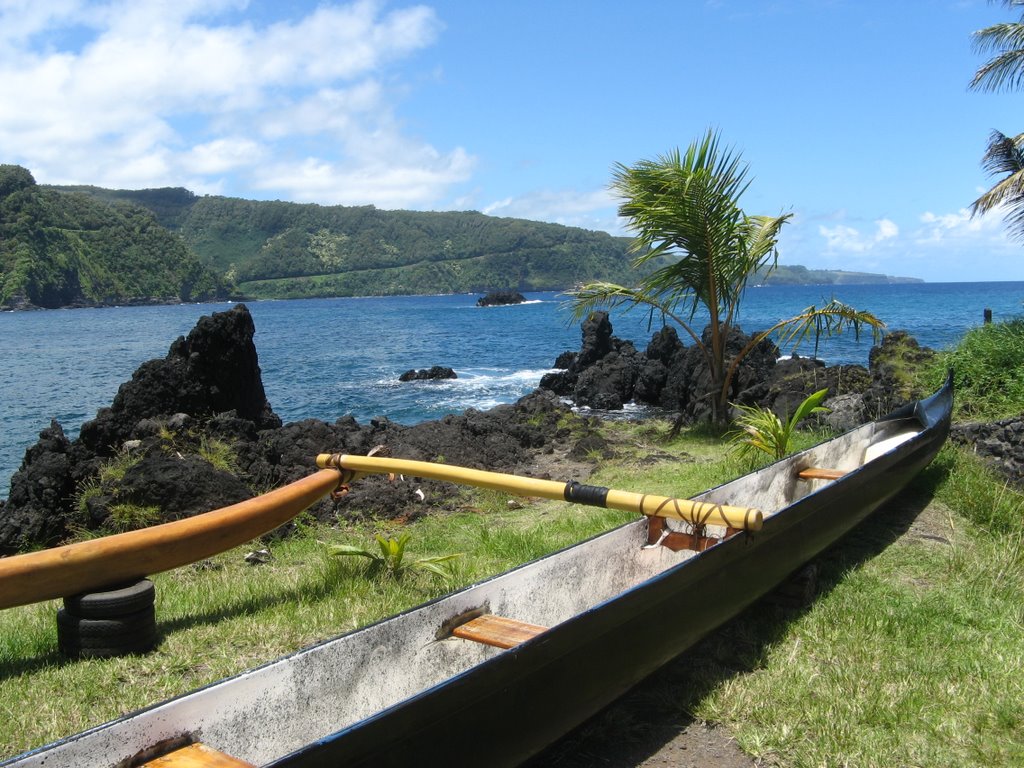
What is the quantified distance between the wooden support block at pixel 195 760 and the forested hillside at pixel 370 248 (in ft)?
483

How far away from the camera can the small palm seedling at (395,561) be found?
5871mm

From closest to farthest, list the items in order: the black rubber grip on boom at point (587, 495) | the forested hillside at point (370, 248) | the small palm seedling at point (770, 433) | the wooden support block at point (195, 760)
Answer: the wooden support block at point (195, 760) → the black rubber grip on boom at point (587, 495) → the small palm seedling at point (770, 433) → the forested hillside at point (370, 248)

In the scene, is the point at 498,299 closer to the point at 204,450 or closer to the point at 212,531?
the point at 204,450

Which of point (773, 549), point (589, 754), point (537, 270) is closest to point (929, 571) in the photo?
point (773, 549)

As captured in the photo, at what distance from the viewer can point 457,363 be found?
42.9 m

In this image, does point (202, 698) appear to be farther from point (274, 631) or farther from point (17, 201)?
point (17, 201)

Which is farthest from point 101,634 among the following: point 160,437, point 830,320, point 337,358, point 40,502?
point 337,358

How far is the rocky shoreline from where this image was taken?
328 inches

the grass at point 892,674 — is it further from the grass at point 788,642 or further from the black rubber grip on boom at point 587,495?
the black rubber grip on boom at point 587,495

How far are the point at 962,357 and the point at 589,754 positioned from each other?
10296 millimetres

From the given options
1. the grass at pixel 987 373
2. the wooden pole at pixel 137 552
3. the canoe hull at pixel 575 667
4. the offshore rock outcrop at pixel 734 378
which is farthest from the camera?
the offshore rock outcrop at pixel 734 378

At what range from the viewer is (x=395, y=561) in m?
5.90

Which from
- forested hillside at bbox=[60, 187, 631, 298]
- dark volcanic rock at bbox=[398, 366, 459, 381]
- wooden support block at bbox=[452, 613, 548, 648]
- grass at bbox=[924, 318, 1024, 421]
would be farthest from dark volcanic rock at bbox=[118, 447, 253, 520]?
forested hillside at bbox=[60, 187, 631, 298]

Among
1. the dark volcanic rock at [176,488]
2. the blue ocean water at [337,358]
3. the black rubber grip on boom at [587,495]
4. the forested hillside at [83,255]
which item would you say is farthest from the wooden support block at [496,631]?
the forested hillside at [83,255]
